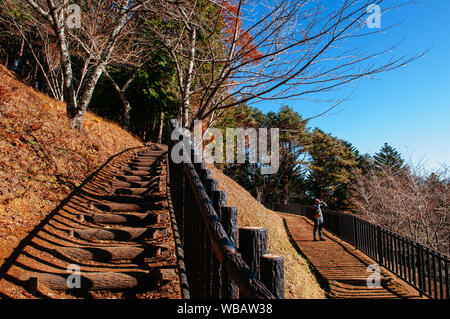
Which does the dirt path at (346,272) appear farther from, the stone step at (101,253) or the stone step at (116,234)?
the stone step at (101,253)

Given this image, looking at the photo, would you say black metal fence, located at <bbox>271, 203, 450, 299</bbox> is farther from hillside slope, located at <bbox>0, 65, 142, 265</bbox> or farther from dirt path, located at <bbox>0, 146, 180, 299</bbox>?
hillside slope, located at <bbox>0, 65, 142, 265</bbox>

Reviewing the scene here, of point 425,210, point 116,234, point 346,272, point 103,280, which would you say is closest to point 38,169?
point 116,234

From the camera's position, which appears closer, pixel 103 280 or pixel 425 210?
pixel 103 280

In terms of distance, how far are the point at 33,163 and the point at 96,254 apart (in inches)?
128

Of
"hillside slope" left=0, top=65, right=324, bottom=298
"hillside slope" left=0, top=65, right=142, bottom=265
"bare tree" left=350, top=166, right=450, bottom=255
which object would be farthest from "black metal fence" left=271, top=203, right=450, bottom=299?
"hillside slope" left=0, top=65, right=142, bottom=265

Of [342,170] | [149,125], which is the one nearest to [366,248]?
[149,125]

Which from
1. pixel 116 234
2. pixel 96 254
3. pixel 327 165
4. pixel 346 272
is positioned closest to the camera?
pixel 96 254

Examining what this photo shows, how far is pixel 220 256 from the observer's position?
4.75 ft

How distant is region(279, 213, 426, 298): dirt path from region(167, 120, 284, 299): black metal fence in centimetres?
542

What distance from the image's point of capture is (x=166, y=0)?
5254mm

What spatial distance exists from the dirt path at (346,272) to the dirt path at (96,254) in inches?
198

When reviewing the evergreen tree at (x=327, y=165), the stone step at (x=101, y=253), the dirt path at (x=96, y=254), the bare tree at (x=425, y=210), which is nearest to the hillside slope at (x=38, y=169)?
the dirt path at (x=96, y=254)

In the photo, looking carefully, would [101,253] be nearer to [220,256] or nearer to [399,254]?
[220,256]
